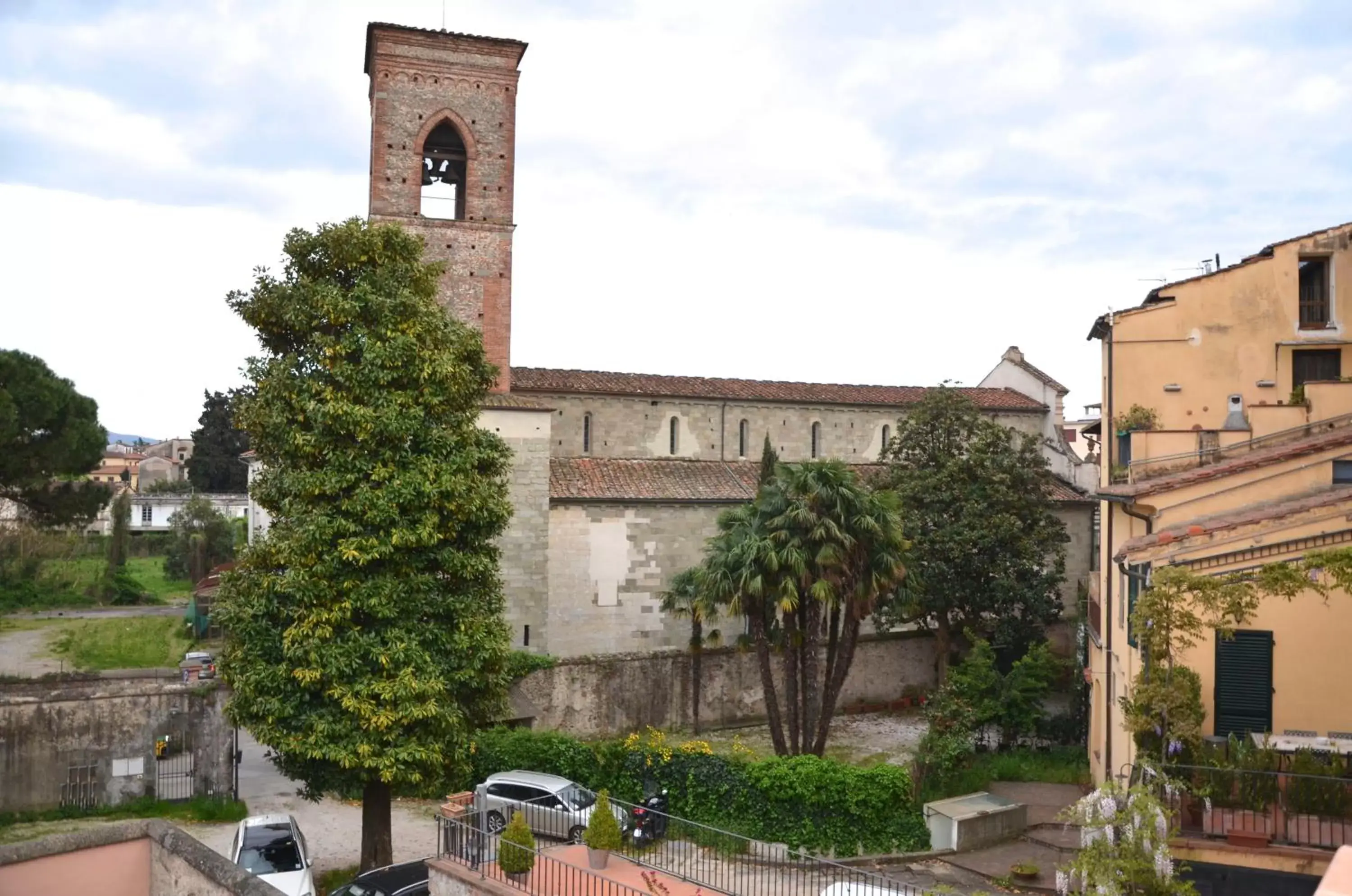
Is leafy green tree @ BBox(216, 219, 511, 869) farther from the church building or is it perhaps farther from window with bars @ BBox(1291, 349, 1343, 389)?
window with bars @ BBox(1291, 349, 1343, 389)

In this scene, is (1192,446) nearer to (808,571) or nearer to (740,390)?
(808,571)

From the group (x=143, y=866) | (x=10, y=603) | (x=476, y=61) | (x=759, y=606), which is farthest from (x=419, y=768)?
(x=10, y=603)

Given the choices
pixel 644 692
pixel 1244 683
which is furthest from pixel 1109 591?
pixel 644 692

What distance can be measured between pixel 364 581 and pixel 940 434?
20.7 m

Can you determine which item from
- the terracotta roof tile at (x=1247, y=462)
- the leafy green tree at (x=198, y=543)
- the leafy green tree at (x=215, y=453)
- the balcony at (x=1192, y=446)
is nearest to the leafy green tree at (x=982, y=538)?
the balcony at (x=1192, y=446)

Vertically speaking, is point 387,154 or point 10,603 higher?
point 387,154

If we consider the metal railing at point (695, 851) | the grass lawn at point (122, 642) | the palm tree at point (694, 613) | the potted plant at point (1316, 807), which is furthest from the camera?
the grass lawn at point (122, 642)

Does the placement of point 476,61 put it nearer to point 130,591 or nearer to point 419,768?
point 419,768

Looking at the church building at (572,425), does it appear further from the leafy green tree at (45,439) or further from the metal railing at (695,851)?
the leafy green tree at (45,439)

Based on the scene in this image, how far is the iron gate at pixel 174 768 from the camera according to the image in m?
23.0

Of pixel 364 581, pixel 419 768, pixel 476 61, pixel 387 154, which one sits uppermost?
pixel 476 61

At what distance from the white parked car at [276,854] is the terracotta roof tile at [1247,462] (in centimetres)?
1430

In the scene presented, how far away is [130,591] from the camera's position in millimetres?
54062

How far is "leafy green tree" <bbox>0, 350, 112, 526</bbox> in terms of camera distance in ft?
109
